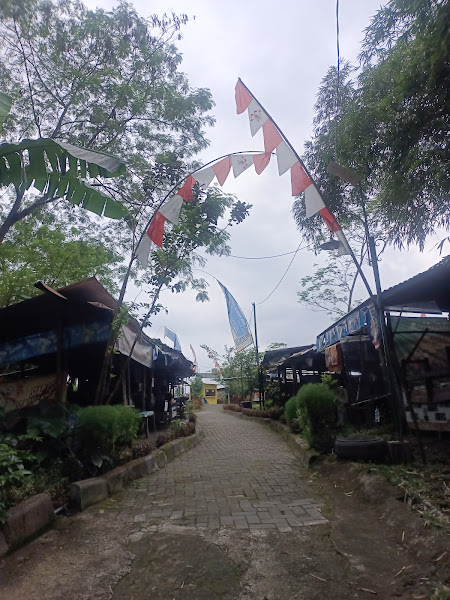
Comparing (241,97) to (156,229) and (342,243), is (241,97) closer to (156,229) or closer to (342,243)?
(156,229)

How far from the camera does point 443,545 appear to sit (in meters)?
2.97

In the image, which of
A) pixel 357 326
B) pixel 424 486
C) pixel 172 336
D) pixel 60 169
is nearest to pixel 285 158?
pixel 357 326

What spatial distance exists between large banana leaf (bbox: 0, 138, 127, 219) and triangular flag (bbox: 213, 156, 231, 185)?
2619mm

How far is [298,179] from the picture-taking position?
6105 mm

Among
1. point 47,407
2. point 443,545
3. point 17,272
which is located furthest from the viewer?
point 17,272

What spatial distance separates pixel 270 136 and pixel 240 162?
0.69 metres

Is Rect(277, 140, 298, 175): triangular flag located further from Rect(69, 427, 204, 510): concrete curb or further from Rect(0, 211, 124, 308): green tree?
Rect(0, 211, 124, 308): green tree

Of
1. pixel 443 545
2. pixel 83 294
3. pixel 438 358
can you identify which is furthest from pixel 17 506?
pixel 438 358

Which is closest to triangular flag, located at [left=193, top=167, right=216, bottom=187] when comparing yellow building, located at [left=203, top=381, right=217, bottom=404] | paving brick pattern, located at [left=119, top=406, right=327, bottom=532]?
paving brick pattern, located at [left=119, top=406, right=327, bottom=532]

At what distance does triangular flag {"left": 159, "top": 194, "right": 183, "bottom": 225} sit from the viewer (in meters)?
6.61

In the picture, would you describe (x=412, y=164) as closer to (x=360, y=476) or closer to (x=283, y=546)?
(x=360, y=476)

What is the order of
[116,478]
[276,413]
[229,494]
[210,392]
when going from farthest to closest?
1. [210,392]
2. [276,413]
3. [116,478]
4. [229,494]

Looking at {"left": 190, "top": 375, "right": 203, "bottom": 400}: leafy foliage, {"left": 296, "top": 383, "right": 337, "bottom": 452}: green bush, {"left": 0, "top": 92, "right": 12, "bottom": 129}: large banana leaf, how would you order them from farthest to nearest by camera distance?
1. {"left": 190, "top": 375, "right": 203, "bottom": 400}: leafy foliage
2. {"left": 296, "top": 383, "right": 337, "bottom": 452}: green bush
3. {"left": 0, "top": 92, "right": 12, "bottom": 129}: large banana leaf

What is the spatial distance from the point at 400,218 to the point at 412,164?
4.83 ft
